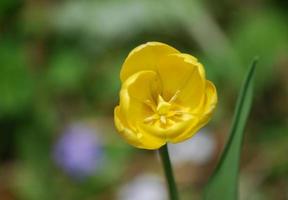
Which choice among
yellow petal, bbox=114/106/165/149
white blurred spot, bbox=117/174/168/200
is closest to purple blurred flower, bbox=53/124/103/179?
white blurred spot, bbox=117/174/168/200

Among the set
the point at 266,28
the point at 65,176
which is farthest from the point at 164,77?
the point at 266,28

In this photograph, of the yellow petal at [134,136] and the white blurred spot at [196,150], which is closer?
the yellow petal at [134,136]

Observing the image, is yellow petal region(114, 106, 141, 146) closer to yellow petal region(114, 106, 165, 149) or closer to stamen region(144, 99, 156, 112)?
yellow petal region(114, 106, 165, 149)

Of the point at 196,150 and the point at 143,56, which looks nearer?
the point at 143,56

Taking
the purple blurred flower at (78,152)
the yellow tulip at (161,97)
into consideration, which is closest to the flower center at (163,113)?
the yellow tulip at (161,97)

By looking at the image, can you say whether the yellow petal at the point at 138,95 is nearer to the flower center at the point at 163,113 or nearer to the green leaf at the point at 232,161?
the flower center at the point at 163,113

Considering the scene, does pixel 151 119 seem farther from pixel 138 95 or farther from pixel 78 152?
pixel 78 152

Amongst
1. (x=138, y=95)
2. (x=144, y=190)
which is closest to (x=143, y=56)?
(x=138, y=95)
